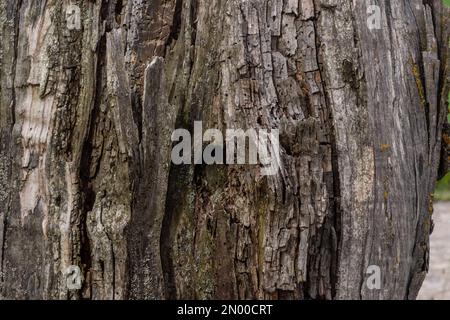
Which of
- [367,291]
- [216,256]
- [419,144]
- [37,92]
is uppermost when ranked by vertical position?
[37,92]

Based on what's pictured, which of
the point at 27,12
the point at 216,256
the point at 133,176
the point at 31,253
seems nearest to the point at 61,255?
the point at 31,253

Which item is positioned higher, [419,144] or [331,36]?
[331,36]

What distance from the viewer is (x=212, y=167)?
78.9 inches

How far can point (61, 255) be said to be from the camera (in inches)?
78.4

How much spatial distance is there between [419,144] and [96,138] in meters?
1.03

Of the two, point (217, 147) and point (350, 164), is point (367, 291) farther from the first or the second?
point (217, 147)

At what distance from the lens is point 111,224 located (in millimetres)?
1938

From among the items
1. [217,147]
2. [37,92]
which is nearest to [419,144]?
[217,147]

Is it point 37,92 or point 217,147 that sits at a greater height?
point 37,92

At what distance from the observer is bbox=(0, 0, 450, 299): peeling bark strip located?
6.36 ft

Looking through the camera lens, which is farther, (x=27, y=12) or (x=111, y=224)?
(x=27, y=12)

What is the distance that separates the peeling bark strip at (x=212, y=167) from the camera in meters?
1.94

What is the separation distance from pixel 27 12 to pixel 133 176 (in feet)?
2.15

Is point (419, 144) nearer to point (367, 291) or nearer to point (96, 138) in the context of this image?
point (367, 291)
